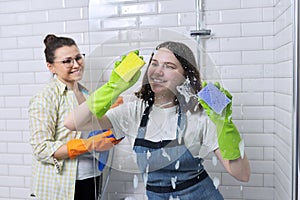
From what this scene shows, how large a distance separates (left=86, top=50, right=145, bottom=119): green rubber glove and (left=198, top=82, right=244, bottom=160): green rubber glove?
0.23 meters

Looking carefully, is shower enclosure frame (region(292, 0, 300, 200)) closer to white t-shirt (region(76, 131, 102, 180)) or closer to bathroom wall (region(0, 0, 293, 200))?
bathroom wall (region(0, 0, 293, 200))

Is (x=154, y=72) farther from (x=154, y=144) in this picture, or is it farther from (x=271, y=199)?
(x=271, y=199)

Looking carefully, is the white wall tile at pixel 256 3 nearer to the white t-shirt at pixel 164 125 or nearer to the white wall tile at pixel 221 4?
the white wall tile at pixel 221 4

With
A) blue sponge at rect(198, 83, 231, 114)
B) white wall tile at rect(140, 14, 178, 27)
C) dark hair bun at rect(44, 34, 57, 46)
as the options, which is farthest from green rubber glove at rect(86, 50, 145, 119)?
dark hair bun at rect(44, 34, 57, 46)

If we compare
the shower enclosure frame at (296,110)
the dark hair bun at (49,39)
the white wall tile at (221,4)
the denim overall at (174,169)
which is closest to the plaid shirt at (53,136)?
the dark hair bun at (49,39)

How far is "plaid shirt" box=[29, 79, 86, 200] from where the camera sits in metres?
1.65

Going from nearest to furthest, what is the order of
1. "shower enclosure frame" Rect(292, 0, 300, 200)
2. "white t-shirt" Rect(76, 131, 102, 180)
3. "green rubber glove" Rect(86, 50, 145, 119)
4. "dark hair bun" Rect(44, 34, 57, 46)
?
"shower enclosure frame" Rect(292, 0, 300, 200), "green rubber glove" Rect(86, 50, 145, 119), "white t-shirt" Rect(76, 131, 102, 180), "dark hair bun" Rect(44, 34, 57, 46)

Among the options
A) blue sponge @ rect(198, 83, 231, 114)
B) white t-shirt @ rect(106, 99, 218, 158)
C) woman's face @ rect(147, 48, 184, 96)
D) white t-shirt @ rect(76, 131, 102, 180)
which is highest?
woman's face @ rect(147, 48, 184, 96)

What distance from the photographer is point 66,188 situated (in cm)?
166

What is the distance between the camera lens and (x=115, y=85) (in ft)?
4.14

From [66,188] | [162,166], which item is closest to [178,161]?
[162,166]

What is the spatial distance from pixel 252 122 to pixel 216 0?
0.41m

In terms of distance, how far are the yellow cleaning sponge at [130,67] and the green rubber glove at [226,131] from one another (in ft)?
0.72

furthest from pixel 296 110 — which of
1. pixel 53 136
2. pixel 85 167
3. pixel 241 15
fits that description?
pixel 53 136
